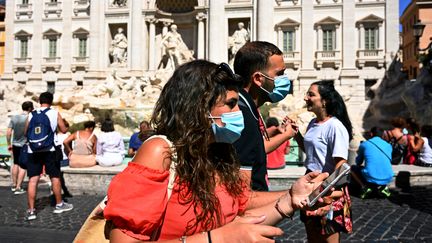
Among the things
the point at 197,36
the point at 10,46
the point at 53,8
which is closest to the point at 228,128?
the point at 197,36

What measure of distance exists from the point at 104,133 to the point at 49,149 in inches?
85.9

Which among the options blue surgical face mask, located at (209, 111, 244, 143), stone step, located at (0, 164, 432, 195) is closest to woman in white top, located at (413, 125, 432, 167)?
stone step, located at (0, 164, 432, 195)

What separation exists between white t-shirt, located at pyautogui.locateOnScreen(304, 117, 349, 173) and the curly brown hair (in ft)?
5.24

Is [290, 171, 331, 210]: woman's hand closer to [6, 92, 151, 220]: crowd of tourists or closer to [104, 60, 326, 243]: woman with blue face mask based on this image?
[104, 60, 326, 243]: woman with blue face mask

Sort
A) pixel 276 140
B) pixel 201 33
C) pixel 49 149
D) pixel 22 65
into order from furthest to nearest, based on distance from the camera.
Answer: pixel 22 65
pixel 201 33
pixel 49 149
pixel 276 140

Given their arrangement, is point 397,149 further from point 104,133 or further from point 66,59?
point 66,59

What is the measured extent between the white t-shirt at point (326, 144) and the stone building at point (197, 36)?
19311 millimetres

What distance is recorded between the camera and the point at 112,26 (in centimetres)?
2814

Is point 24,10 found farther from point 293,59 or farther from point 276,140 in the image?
point 276,140

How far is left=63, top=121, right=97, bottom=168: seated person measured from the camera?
7270 millimetres

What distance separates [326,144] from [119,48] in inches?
1039

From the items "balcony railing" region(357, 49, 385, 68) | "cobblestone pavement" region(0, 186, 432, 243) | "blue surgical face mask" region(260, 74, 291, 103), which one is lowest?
"cobblestone pavement" region(0, 186, 432, 243)

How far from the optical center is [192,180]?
1502mm

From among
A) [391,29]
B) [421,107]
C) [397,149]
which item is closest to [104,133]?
[397,149]
